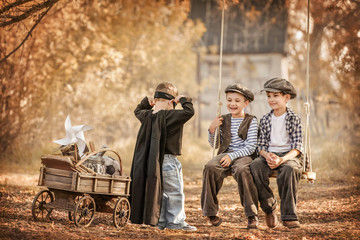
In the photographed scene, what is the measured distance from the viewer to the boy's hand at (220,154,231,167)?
467 centimetres

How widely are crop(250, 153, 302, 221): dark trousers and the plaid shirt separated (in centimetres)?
17

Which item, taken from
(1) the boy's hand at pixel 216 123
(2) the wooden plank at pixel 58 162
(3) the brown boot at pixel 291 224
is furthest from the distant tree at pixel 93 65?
(3) the brown boot at pixel 291 224

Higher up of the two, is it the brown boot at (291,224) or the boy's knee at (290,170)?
the boy's knee at (290,170)

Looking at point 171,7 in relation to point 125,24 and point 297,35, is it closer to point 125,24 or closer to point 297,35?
point 125,24

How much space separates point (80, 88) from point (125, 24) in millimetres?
2426

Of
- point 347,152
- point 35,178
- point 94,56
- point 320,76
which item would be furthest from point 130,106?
point 320,76

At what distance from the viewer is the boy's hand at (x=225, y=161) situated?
184 inches

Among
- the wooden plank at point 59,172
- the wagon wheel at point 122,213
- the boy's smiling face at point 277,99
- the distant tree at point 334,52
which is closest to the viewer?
the wooden plank at point 59,172

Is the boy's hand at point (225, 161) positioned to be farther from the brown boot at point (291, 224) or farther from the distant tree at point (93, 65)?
the distant tree at point (93, 65)

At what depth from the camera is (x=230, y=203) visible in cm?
659

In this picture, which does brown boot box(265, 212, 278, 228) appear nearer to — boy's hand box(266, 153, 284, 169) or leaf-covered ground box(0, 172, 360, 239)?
leaf-covered ground box(0, 172, 360, 239)

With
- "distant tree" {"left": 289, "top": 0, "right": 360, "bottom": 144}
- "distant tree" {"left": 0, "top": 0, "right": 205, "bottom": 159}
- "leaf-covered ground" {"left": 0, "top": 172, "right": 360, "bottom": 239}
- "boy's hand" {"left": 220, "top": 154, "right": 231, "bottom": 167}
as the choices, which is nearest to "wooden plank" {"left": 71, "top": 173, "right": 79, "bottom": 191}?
"leaf-covered ground" {"left": 0, "top": 172, "right": 360, "bottom": 239}

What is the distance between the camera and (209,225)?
4996mm

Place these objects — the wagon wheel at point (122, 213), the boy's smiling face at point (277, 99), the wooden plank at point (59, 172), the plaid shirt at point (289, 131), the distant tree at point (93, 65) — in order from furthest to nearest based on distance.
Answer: the distant tree at point (93, 65) → the boy's smiling face at point (277, 99) → the plaid shirt at point (289, 131) → the wagon wheel at point (122, 213) → the wooden plank at point (59, 172)
